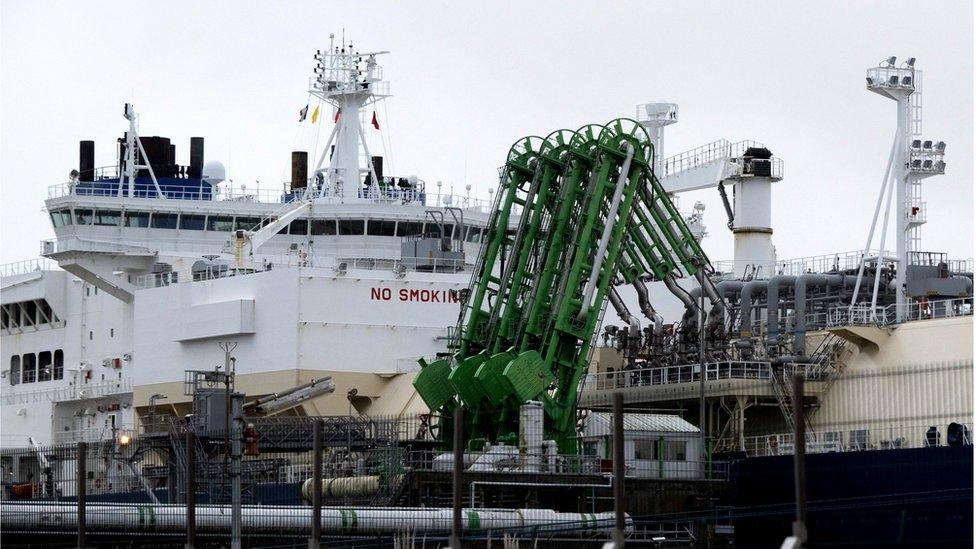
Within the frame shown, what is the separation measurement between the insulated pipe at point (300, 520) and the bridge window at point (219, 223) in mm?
23195

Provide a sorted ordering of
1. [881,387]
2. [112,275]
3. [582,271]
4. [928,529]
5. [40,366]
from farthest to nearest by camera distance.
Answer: [40,366], [112,275], [582,271], [881,387], [928,529]

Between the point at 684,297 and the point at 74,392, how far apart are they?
21.8 m

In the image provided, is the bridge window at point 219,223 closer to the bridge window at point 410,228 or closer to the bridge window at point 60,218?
the bridge window at point 60,218

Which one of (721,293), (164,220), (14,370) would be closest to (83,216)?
(164,220)

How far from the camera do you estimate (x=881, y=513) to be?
2912cm

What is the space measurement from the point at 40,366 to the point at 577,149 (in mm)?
24650

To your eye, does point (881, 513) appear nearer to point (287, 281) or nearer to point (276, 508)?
point (276, 508)

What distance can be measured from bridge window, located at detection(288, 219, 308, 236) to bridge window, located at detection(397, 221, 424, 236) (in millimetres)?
2724

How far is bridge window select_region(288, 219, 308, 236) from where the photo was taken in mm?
56281

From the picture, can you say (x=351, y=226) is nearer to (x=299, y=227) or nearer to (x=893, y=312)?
(x=299, y=227)

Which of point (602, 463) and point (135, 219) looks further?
point (135, 219)

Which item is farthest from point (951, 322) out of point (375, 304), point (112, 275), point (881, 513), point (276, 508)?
point (112, 275)

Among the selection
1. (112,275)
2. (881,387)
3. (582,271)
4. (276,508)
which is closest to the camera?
(276,508)

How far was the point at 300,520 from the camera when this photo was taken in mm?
33094
